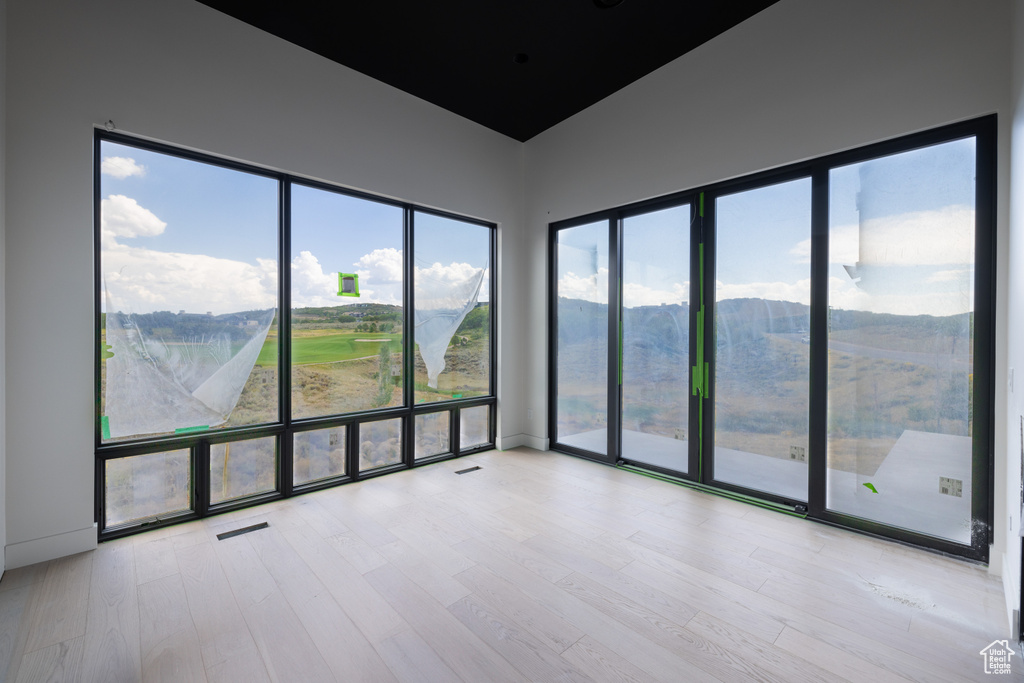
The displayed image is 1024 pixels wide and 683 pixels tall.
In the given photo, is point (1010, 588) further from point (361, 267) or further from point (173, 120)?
point (173, 120)

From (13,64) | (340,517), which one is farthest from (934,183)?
(13,64)

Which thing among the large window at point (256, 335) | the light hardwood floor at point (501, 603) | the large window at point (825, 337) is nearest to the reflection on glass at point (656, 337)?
the large window at point (825, 337)

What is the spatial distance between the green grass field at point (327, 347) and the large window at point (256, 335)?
0.01 meters

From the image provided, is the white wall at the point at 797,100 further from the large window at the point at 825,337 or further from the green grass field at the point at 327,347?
the green grass field at the point at 327,347

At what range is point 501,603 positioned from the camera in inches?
81.0

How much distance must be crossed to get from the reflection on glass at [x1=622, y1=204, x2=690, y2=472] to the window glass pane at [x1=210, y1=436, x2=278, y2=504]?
3.03 metres

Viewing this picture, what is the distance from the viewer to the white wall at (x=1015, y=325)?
6.25ft

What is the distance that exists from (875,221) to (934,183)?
1.04 ft

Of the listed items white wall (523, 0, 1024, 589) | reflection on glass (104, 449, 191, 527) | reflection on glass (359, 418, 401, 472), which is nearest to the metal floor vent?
reflection on glass (104, 449, 191, 527)

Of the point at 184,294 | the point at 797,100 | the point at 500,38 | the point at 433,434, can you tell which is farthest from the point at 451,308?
the point at 797,100

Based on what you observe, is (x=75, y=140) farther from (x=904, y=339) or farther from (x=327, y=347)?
(x=904, y=339)

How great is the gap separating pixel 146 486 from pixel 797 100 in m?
5.01

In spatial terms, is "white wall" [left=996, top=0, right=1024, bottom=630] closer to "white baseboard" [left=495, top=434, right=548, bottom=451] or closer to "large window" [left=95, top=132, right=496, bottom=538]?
"white baseboard" [left=495, top=434, right=548, bottom=451]

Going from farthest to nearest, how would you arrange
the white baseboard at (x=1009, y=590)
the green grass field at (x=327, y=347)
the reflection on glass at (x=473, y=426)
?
1. the reflection on glass at (x=473, y=426)
2. the green grass field at (x=327, y=347)
3. the white baseboard at (x=1009, y=590)
